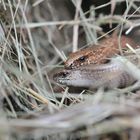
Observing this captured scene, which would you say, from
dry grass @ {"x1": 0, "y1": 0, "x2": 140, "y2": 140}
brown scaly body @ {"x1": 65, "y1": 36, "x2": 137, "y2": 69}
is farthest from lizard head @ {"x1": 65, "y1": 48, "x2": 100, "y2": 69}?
dry grass @ {"x1": 0, "y1": 0, "x2": 140, "y2": 140}

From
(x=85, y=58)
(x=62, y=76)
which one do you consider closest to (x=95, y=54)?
(x=85, y=58)

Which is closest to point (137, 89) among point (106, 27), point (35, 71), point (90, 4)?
point (35, 71)

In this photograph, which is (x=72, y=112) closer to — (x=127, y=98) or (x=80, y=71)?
(x=127, y=98)

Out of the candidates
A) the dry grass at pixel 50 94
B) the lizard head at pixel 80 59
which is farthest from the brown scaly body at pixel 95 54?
the dry grass at pixel 50 94

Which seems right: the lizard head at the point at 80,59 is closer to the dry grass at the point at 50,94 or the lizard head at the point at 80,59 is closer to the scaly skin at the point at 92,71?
the scaly skin at the point at 92,71

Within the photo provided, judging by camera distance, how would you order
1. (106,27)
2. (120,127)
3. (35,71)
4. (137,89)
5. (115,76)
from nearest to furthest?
(120,127) < (137,89) < (115,76) < (35,71) < (106,27)

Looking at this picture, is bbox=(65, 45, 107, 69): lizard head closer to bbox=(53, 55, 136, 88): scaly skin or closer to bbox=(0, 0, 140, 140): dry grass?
bbox=(53, 55, 136, 88): scaly skin
